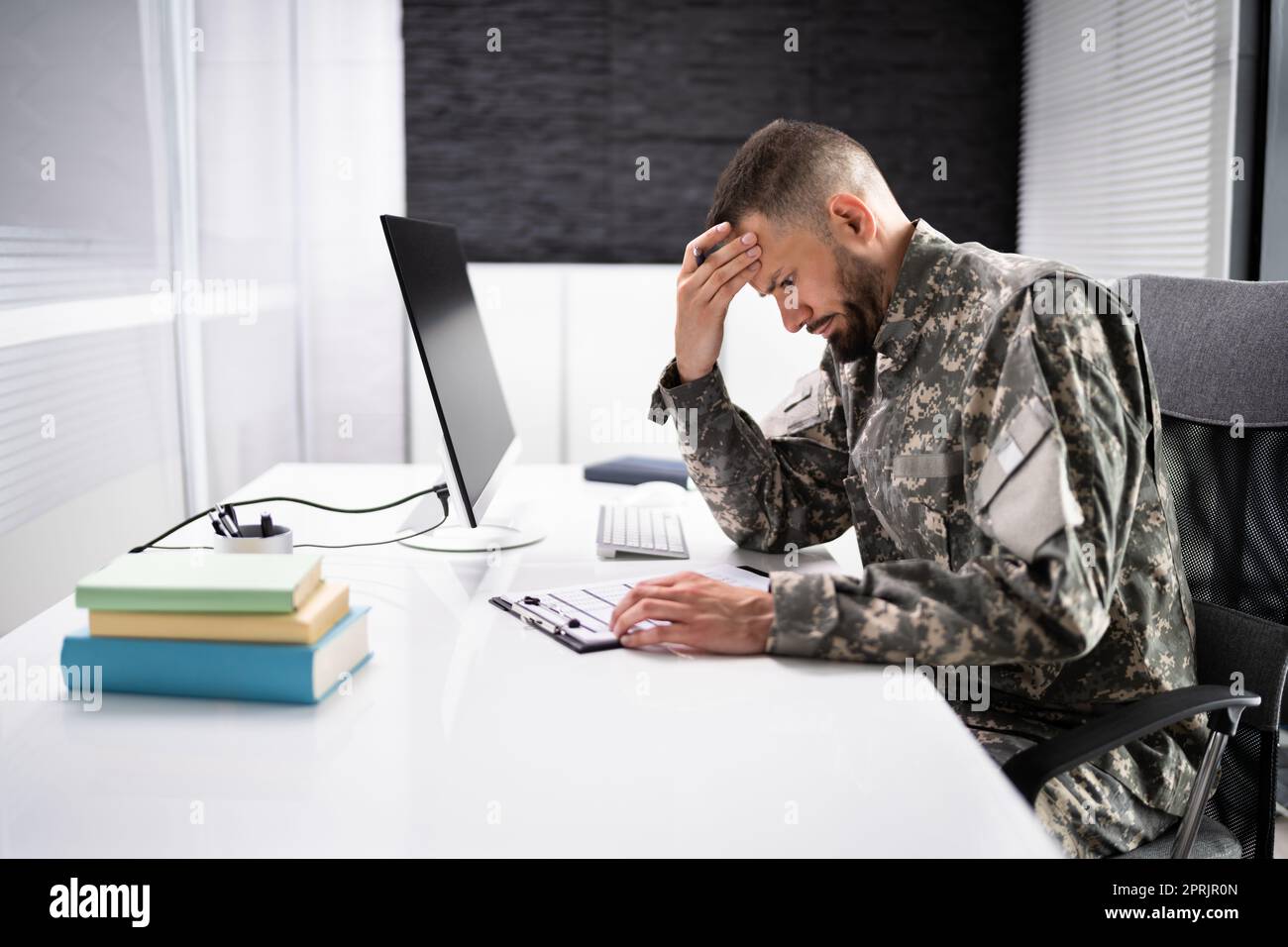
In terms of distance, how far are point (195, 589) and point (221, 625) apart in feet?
0.13

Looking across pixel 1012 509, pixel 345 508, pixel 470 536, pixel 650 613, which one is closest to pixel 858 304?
pixel 1012 509

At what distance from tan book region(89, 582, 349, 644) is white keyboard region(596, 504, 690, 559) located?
0.61 meters

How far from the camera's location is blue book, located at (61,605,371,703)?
3.22 feet

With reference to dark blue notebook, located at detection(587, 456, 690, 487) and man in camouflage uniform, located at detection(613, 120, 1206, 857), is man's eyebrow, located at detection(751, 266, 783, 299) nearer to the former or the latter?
man in camouflage uniform, located at detection(613, 120, 1206, 857)

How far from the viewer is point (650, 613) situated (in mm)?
1136

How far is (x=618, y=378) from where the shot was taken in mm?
3428

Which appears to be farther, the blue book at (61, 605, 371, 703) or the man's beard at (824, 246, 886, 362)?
the man's beard at (824, 246, 886, 362)

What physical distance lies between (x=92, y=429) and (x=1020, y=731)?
199 cm

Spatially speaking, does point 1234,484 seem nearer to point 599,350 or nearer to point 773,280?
point 773,280

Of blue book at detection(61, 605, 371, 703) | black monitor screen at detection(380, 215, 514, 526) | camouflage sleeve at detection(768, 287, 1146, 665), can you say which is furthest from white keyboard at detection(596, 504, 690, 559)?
blue book at detection(61, 605, 371, 703)

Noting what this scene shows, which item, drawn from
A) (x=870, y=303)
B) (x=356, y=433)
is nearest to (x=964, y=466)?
(x=870, y=303)

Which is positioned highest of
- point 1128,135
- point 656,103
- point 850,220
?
point 656,103

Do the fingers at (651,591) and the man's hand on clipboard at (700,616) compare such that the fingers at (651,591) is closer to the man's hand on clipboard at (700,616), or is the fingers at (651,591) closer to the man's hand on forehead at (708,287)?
the man's hand on clipboard at (700,616)

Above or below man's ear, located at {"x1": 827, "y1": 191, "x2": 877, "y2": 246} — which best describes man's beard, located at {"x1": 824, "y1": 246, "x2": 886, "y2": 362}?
below
